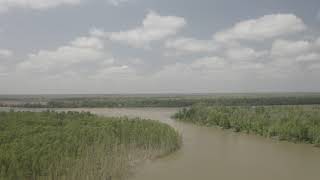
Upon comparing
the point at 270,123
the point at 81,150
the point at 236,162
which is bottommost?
the point at 236,162

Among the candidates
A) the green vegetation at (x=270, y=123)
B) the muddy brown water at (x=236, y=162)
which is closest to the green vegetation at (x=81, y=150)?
the muddy brown water at (x=236, y=162)

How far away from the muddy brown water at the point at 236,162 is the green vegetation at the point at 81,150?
837 mm

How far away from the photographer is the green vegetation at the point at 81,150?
39.0ft

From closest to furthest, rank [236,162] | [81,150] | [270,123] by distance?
[81,150] → [236,162] → [270,123]

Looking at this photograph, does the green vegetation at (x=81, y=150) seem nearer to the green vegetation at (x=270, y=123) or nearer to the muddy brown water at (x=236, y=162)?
the muddy brown water at (x=236, y=162)

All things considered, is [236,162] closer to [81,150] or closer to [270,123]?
[81,150]

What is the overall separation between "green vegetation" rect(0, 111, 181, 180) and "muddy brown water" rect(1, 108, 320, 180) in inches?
33.0

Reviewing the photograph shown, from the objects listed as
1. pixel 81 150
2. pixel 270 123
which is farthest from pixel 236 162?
pixel 270 123

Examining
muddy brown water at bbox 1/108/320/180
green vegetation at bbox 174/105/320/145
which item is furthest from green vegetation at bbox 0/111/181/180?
green vegetation at bbox 174/105/320/145

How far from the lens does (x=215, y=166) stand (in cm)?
1552

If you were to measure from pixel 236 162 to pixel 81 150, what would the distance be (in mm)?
6231

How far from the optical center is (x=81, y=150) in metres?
15.0

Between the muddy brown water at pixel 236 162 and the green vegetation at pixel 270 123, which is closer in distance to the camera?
the muddy brown water at pixel 236 162

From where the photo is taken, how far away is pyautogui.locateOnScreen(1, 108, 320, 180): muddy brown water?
14.0 metres
